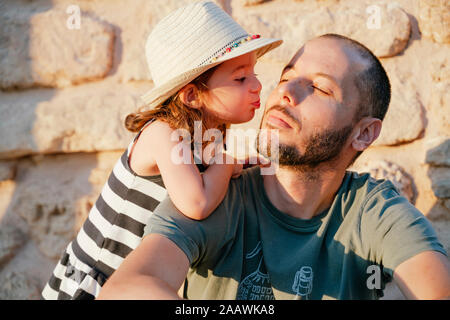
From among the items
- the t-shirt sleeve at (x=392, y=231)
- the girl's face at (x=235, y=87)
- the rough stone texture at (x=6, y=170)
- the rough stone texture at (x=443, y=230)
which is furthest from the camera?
the rough stone texture at (x=6, y=170)

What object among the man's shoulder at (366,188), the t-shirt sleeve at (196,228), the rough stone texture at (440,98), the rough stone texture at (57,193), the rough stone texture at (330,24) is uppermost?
the rough stone texture at (330,24)

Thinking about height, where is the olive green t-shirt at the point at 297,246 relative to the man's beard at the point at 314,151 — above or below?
below

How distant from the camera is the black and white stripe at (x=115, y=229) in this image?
1658 millimetres

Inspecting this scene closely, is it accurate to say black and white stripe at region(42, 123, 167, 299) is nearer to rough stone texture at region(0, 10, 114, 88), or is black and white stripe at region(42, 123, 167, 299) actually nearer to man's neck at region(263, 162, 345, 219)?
man's neck at region(263, 162, 345, 219)

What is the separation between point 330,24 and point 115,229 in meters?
1.15

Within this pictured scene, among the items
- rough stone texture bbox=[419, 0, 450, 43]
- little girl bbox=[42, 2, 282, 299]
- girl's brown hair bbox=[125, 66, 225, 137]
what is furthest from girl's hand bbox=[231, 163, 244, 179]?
rough stone texture bbox=[419, 0, 450, 43]

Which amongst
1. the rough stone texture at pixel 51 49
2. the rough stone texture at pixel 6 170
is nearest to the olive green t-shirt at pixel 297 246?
the rough stone texture at pixel 51 49

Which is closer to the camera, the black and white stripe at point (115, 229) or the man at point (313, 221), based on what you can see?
the man at point (313, 221)

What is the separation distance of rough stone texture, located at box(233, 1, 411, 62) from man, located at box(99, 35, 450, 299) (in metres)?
0.22

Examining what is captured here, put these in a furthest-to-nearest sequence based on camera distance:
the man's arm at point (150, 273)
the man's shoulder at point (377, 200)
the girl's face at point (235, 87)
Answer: the girl's face at point (235, 87) → the man's shoulder at point (377, 200) → the man's arm at point (150, 273)

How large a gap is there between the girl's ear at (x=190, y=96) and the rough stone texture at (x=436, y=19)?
922 millimetres

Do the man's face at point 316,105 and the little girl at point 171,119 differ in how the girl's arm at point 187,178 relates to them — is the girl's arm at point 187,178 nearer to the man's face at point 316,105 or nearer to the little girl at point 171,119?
the little girl at point 171,119

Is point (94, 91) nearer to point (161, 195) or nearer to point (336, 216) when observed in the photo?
point (161, 195)
